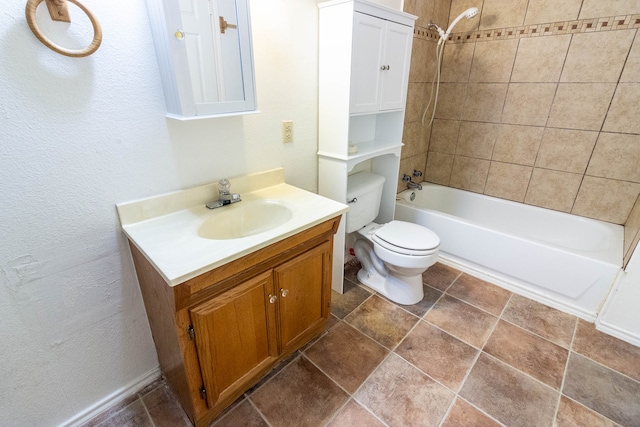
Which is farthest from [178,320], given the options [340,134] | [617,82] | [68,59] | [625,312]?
[617,82]

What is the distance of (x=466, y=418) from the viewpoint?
1.26m

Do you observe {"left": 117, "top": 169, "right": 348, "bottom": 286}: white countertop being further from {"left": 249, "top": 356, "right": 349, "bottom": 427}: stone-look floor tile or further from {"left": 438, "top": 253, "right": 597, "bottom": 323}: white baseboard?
{"left": 438, "top": 253, "right": 597, "bottom": 323}: white baseboard

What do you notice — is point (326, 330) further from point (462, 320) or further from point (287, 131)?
point (287, 131)

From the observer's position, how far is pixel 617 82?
1.87m

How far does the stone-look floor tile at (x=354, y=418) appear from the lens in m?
1.24

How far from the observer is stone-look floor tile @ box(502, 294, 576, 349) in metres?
1.67

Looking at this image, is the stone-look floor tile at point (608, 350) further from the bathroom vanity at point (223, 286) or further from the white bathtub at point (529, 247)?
the bathroom vanity at point (223, 286)

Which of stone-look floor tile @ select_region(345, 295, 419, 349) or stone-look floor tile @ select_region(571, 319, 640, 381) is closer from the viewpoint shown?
stone-look floor tile @ select_region(571, 319, 640, 381)

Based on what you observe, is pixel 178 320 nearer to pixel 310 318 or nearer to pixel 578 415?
pixel 310 318

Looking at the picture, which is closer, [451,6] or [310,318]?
[310,318]

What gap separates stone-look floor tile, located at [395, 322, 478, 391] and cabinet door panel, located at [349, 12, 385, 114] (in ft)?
4.18

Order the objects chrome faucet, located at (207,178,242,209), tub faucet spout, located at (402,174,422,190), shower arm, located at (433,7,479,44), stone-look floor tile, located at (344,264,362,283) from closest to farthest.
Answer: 1. chrome faucet, located at (207,178,242,209)
2. shower arm, located at (433,7,479,44)
3. stone-look floor tile, located at (344,264,362,283)
4. tub faucet spout, located at (402,174,422,190)

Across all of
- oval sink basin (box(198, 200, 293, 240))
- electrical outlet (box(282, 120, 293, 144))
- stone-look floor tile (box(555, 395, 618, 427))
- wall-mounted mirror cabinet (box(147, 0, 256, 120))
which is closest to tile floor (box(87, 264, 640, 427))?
A: stone-look floor tile (box(555, 395, 618, 427))

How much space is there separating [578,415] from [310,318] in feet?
3.93
